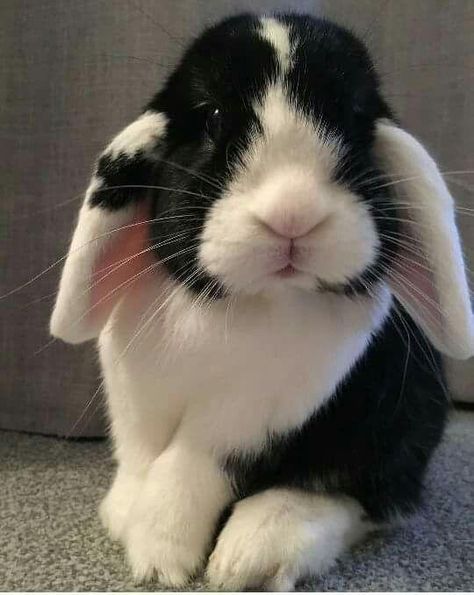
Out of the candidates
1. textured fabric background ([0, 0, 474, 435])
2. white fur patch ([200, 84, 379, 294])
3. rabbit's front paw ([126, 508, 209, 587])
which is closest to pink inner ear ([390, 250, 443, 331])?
white fur patch ([200, 84, 379, 294])

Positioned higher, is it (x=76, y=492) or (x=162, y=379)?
(x=162, y=379)

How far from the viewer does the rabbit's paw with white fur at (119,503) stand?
2.75ft

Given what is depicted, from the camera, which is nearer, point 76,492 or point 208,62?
point 208,62

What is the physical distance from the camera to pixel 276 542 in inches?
29.5

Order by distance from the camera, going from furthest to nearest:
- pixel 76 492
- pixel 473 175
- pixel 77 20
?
pixel 473 175 → pixel 77 20 → pixel 76 492

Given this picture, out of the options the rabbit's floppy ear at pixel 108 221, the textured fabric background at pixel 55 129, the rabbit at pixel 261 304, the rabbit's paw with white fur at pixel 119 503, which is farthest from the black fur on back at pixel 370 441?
the textured fabric background at pixel 55 129

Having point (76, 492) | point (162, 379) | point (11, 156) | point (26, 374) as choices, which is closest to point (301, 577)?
point (162, 379)

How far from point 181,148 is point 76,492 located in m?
0.51

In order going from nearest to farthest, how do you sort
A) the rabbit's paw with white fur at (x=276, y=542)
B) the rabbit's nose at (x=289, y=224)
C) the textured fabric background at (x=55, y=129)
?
the rabbit's nose at (x=289, y=224) < the rabbit's paw with white fur at (x=276, y=542) < the textured fabric background at (x=55, y=129)

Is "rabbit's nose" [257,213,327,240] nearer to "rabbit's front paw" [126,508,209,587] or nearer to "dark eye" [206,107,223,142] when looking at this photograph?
"dark eye" [206,107,223,142]

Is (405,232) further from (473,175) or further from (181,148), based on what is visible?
(473,175)

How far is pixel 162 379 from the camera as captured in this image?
2.66 ft

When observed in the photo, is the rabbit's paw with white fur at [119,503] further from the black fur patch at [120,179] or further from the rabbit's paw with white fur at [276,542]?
the black fur patch at [120,179]

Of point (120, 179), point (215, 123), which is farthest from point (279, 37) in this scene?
point (120, 179)
